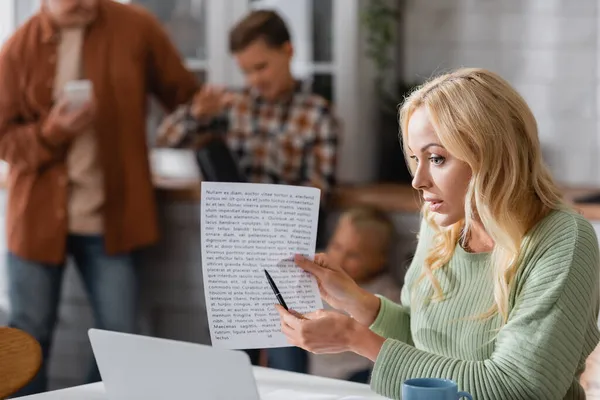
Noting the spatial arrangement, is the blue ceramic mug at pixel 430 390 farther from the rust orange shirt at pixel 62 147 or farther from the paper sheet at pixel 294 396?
the rust orange shirt at pixel 62 147

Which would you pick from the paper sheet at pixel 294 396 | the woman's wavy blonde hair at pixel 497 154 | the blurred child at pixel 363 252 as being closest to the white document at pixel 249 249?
the paper sheet at pixel 294 396

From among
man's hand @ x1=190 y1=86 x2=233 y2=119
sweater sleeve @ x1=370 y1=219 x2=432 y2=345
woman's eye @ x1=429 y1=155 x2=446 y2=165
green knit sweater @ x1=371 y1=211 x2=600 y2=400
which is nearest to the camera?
green knit sweater @ x1=371 y1=211 x2=600 y2=400

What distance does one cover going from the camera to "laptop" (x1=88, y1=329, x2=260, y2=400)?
1308 mm

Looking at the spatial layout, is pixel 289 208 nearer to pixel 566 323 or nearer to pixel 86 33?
pixel 566 323

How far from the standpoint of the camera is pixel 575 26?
3479mm

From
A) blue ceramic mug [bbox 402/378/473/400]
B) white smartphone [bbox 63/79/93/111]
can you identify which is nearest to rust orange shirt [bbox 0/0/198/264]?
white smartphone [bbox 63/79/93/111]

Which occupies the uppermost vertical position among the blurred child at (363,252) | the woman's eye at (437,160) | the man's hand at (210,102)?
the woman's eye at (437,160)

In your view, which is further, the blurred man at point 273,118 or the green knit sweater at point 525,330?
the blurred man at point 273,118

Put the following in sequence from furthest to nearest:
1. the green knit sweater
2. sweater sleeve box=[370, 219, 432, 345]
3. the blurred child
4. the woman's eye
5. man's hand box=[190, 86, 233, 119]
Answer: man's hand box=[190, 86, 233, 119]
the blurred child
sweater sleeve box=[370, 219, 432, 345]
the woman's eye
the green knit sweater

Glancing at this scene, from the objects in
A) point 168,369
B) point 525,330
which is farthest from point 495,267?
point 168,369

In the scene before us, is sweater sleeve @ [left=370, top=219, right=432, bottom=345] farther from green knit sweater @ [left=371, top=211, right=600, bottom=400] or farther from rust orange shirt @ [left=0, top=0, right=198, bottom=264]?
rust orange shirt @ [left=0, top=0, right=198, bottom=264]

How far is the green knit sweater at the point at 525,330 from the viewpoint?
1531 mm

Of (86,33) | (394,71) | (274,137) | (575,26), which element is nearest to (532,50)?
(575,26)

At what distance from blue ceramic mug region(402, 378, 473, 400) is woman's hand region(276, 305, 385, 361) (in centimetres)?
28
